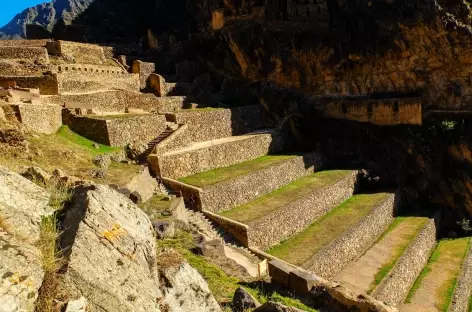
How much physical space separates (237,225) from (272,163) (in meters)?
6.01

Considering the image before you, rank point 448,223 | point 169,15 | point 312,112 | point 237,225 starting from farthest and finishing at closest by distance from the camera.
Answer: point 169,15, point 312,112, point 448,223, point 237,225

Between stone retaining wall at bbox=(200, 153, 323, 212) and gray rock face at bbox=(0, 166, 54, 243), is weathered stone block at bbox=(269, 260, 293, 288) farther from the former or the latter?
stone retaining wall at bbox=(200, 153, 323, 212)

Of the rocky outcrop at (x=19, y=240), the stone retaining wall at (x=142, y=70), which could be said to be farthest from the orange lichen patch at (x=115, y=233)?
the stone retaining wall at (x=142, y=70)

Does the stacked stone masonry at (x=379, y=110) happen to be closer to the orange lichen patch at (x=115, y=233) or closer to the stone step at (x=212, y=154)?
the stone step at (x=212, y=154)

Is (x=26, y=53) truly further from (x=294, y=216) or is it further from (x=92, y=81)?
(x=294, y=216)

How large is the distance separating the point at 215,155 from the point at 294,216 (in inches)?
178

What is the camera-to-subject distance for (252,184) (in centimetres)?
1652

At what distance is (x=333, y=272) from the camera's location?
1409cm

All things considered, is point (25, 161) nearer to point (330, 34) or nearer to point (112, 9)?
point (330, 34)

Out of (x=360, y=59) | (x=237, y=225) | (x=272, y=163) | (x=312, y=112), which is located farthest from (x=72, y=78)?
(x=360, y=59)

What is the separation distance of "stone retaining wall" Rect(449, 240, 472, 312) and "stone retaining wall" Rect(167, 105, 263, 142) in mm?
12312

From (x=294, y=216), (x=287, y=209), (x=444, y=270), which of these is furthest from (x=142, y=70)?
(x=444, y=270)

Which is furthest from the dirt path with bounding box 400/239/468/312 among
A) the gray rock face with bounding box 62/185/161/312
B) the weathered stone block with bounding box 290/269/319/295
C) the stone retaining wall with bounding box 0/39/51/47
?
the stone retaining wall with bounding box 0/39/51/47

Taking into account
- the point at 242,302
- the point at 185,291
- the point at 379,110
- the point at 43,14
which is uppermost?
the point at 43,14
